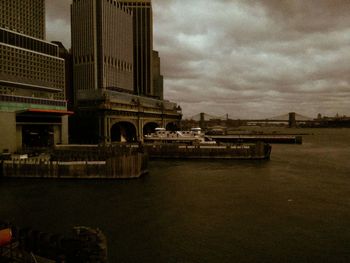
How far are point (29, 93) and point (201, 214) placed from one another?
86.8 meters

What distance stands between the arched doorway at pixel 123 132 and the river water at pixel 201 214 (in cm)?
8983

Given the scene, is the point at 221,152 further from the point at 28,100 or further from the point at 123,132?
the point at 123,132

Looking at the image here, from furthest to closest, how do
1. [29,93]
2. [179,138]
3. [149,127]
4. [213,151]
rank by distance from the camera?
[149,127], [179,138], [29,93], [213,151]

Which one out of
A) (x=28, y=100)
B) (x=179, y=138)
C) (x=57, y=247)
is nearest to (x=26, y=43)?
(x=28, y=100)

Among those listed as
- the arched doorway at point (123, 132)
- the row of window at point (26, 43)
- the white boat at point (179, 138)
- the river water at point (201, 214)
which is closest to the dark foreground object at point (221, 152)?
the white boat at point (179, 138)

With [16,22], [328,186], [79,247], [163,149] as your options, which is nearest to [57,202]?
[79,247]

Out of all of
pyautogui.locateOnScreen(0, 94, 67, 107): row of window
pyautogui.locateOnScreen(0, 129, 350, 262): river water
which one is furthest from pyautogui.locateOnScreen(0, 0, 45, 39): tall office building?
pyautogui.locateOnScreen(0, 129, 350, 262): river water

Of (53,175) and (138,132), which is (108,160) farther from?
(138,132)

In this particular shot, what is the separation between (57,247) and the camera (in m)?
18.8

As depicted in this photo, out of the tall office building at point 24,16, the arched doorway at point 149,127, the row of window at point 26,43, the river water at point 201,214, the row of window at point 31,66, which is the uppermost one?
the tall office building at point 24,16

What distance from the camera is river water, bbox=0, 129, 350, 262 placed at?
27.5 metres

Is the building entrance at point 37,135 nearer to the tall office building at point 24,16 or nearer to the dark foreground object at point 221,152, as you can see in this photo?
the dark foreground object at point 221,152

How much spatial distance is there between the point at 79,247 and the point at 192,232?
58.5 ft

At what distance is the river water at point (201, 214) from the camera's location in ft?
90.3
